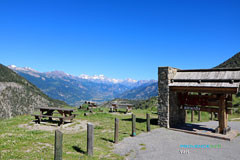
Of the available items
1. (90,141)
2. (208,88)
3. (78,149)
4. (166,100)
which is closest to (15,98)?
(166,100)

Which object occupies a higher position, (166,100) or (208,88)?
(208,88)

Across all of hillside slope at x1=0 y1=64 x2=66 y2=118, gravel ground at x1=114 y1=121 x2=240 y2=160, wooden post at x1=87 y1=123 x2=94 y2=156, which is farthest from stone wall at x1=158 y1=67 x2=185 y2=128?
hillside slope at x1=0 y1=64 x2=66 y2=118

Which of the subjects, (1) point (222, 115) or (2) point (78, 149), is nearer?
(2) point (78, 149)

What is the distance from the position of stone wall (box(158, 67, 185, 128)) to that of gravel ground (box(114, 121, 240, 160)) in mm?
2649

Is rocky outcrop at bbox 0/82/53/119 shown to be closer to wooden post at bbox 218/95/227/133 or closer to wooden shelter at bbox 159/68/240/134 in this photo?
wooden shelter at bbox 159/68/240/134

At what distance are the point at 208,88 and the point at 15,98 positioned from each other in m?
125

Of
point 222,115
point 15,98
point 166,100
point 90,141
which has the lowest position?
point 15,98

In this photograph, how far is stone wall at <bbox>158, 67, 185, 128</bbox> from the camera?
16406 mm

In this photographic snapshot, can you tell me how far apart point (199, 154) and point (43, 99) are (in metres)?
139

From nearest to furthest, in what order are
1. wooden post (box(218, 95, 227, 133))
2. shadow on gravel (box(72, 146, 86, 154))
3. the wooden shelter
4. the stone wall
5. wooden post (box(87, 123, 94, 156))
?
wooden post (box(87, 123, 94, 156)), shadow on gravel (box(72, 146, 86, 154)), the wooden shelter, wooden post (box(218, 95, 227, 133)), the stone wall

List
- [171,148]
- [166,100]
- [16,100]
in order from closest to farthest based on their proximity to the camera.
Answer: [171,148]
[166,100]
[16,100]

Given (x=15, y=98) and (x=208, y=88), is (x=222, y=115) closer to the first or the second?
(x=208, y=88)

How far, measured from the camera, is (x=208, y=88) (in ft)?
46.9

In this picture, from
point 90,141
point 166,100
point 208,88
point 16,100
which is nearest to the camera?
point 90,141
